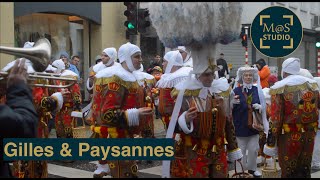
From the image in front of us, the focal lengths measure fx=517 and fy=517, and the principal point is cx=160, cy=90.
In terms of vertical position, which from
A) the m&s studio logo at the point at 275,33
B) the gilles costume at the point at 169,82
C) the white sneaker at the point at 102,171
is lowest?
the white sneaker at the point at 102,171

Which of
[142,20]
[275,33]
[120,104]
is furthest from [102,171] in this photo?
[275,33]

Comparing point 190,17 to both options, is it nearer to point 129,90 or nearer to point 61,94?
point 129,90

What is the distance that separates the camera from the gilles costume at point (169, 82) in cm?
627

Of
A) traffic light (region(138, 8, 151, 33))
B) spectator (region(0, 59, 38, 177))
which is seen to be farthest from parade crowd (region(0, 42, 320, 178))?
traffic light (region(138, 8, 151, 33))

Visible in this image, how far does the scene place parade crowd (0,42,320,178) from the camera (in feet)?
15.1

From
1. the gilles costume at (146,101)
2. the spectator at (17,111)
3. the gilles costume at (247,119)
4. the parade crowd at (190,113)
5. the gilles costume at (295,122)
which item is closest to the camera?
the spectator at (17,111)

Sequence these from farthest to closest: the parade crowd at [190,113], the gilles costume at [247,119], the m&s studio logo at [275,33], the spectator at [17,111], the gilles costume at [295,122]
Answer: the m&s studio logo at [275,33] < the gilles costume at [247,119] < the gilles costume at [295,122] < the parade crowd at [190,113] < the spectator at [17,111]

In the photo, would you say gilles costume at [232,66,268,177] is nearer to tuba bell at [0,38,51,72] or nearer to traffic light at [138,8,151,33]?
tuba bell at [0,38,51,72]

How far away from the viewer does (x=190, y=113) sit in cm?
461

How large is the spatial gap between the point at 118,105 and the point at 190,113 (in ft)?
3.06

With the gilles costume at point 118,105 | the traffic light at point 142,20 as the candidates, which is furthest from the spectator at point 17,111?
the traffic light at point 142,20

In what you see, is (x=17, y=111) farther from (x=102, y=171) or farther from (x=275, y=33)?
(x=275, y=33)

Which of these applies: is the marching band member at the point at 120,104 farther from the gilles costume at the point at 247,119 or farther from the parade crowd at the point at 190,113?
the gilles costume at the point at 247,119

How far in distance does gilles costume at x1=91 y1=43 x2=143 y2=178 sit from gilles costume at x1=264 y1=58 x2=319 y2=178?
5.76 ft
